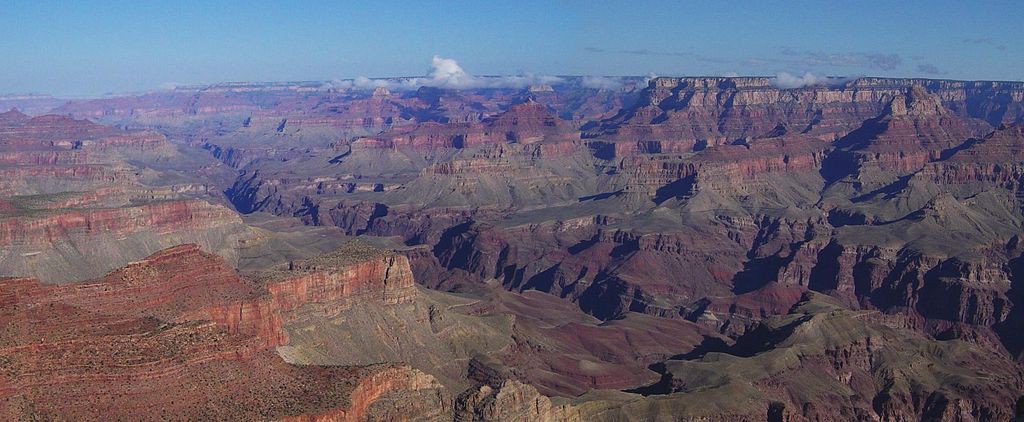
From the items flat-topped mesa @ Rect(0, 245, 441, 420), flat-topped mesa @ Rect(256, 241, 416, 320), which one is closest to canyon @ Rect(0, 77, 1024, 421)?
flat-topped mesa @ Rect(0, 245, 441, 420)

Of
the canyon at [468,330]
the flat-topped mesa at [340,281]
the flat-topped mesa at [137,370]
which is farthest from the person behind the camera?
the flat-topped mesa at [340,281]

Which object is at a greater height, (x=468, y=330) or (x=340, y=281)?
(x=340, y=281)

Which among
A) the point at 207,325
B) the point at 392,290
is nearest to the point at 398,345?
the point at 392,290

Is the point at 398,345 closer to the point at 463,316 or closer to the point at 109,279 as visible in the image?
the point at 463,316

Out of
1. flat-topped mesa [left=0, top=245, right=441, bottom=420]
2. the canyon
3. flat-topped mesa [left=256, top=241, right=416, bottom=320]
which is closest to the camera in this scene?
flat-topped mesa [left=0, top=245, right=441, bottom=420]

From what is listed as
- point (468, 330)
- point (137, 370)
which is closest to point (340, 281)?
point (468, 330)

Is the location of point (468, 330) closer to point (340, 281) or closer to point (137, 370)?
point (340, 281)

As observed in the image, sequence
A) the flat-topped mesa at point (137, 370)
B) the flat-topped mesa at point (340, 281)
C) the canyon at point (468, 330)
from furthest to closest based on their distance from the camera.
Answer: the flat-topped mesa at point (340, 281) < the canyon at point (468, 330) < the flat-topped mesa at point (137, 370)

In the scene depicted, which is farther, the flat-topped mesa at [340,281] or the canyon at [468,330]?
the flat-topped mesa at [340,281]

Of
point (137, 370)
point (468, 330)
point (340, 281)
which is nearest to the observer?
point (137, 370)

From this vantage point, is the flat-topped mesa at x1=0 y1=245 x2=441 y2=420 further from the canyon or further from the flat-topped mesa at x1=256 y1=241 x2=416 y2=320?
the flat-topped mesa at x1=256 y1=241 x2=416 y2=320

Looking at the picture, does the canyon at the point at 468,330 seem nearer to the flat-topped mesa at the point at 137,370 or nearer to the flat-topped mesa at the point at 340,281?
the flat-topped mesa at the point at 137,370

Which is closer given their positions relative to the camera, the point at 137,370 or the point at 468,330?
the point at 137,370

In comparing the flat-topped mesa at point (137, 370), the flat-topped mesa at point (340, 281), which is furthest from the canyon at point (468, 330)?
the flat-topped mesa at point (340, 281)
